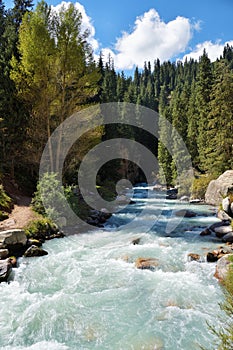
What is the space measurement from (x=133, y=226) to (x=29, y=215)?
609cm

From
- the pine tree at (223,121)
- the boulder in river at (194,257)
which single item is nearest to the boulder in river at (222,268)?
the boulder in river at (194,257)

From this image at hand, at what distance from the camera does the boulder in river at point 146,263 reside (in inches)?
374

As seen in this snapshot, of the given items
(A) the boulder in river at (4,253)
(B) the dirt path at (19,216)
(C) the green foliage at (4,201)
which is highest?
(C) the green foliage at (4,201)

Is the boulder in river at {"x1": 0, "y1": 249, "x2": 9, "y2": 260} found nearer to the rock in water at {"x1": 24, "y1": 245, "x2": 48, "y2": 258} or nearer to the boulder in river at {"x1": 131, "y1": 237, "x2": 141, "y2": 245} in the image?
the rock in water at {"x1": 24, "y1": 245, "x2": 48, "y2": 258}

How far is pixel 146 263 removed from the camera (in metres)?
9.66

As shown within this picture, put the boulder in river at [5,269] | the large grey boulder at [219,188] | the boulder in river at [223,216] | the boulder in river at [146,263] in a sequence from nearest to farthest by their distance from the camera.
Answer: the boulder in river at [5,269]
the boulder in river at [146,263]
the boulder in river at [223,216]
the large grey boulder at [219,188]

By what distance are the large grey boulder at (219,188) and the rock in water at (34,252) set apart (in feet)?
46.1

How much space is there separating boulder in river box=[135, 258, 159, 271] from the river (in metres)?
0.24

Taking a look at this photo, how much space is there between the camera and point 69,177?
815 inches

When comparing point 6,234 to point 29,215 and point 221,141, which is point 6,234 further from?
point 221,141

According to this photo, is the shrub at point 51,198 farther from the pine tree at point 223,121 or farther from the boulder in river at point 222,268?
the pine tree at point 223,121

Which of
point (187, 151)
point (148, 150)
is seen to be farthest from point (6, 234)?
point (148, 150)

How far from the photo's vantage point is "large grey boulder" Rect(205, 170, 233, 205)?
1952cm

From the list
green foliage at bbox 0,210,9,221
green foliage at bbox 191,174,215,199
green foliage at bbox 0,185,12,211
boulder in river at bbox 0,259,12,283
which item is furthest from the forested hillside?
boulder in river at bbox 0,259,12,283
